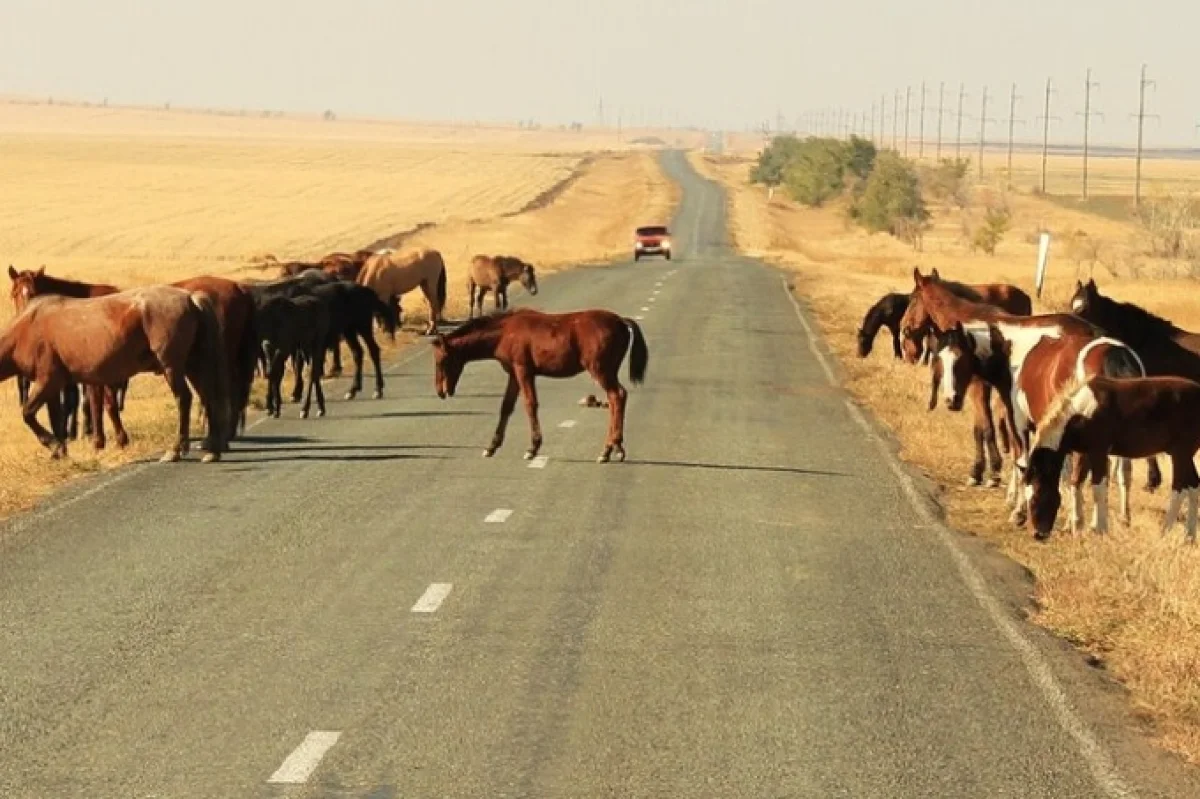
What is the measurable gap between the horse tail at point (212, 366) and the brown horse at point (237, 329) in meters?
1.41

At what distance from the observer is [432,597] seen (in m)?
14.8

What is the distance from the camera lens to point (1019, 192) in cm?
19100

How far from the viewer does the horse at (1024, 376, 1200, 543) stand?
702 inches

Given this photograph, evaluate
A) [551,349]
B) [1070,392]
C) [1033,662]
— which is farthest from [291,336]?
[1033,662]

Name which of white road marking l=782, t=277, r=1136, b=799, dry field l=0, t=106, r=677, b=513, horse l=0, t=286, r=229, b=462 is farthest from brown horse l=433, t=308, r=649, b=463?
dry field l=0, t=106, r=677, b=513

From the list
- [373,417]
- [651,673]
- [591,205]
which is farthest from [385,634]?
[591,205]

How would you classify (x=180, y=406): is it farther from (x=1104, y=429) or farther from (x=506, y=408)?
(x=1104, y=429)

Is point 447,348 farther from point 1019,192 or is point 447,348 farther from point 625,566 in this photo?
point 1019,192

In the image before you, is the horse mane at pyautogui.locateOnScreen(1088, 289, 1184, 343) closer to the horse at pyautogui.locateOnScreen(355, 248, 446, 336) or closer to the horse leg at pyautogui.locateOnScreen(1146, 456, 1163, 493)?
the horse leg at pyautogui.locateOnScreen(1146, 456, 1163, 493)

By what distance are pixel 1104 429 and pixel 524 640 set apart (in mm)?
6558

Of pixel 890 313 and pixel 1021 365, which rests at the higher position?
pixel 1021 365

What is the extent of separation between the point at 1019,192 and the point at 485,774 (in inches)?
7310

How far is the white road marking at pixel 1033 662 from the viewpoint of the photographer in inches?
407

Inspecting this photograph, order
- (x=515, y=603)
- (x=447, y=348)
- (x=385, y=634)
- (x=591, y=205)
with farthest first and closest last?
(x=591, y=205) < (x=447, y=348) < (x=515, y=603) < (x=385, y=634)
